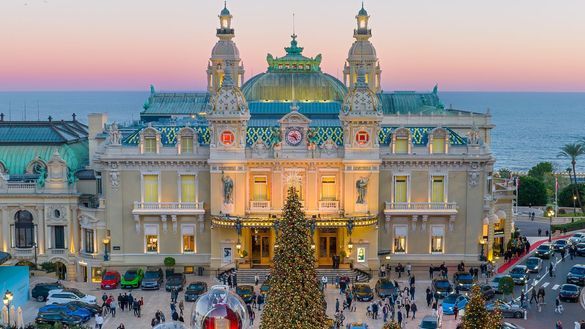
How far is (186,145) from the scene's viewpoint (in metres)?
68.6

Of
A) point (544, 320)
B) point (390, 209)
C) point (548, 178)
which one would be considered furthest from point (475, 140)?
point (548, 178)

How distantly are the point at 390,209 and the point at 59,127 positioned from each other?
3023cm

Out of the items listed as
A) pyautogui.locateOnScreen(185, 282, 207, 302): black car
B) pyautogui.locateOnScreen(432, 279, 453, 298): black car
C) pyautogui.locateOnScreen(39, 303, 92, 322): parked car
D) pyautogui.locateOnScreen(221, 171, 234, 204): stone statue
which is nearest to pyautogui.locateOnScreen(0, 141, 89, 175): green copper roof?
pyautogui.locateOnScreen(221, 171, 234, 204): stone statue

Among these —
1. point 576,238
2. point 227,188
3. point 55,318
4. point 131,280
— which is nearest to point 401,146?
point 227,188

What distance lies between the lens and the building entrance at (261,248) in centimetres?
6894

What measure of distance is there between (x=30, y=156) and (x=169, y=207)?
1374cm

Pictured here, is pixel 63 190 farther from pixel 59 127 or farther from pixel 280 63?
pixel 280 63

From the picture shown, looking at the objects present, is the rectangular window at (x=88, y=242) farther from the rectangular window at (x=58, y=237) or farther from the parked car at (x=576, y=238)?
the parked car at (x=576, y=238)

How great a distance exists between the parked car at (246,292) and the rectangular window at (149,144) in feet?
44.3

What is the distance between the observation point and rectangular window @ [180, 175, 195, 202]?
6881 cm

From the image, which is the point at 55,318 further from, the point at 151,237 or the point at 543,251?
the point at 543,251

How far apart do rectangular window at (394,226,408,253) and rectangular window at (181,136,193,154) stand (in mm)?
17458

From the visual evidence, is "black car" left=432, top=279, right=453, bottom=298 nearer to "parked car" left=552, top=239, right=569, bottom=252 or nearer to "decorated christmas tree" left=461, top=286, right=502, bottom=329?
"parked car" left=552, top=239, right=569, bottom=252

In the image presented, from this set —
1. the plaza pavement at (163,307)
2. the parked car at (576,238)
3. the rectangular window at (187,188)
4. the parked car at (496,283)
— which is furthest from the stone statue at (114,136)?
the parked car at (576,238)
